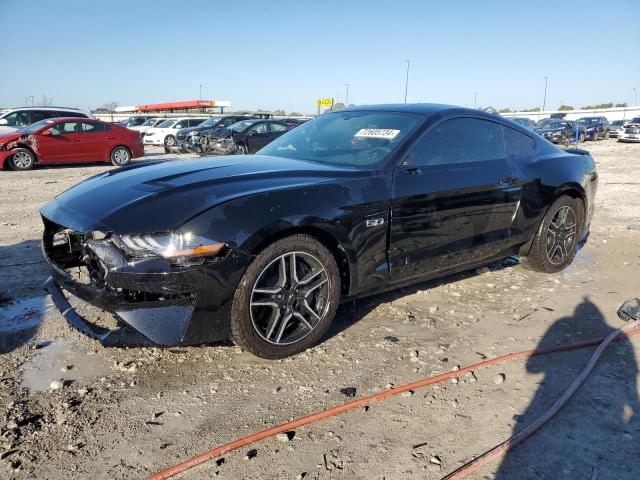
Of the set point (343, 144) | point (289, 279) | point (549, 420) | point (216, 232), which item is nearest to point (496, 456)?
point (549, 420)

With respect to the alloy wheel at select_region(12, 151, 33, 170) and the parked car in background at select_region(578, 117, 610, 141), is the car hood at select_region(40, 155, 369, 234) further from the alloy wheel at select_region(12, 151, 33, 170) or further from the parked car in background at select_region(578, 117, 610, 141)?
the parked car in background at select_region(578, 117, 610, 141)

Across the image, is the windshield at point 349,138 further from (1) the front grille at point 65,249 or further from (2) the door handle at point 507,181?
(1) the front grille at point 65,249

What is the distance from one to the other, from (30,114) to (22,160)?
12.5 feet

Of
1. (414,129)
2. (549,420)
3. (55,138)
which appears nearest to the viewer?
(549,420)

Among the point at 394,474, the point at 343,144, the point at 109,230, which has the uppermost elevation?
the point at 343,144

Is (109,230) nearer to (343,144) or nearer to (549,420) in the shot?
(343,144)

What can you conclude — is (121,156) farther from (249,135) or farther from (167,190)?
(167,190)

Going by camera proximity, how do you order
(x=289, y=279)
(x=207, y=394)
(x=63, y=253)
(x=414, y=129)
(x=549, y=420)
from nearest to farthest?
(x=549, y=420) → (x=207, y=394) → (x=289, y=279) → (x=63, y=253) → (x=414, y=129)

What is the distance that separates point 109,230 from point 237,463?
53.5 inches

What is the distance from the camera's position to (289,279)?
10.2 feet

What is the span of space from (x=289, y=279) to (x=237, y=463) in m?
1.15

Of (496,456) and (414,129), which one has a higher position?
(414,129)

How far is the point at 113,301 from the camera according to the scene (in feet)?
8.92

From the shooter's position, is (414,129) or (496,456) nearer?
(496,456)
